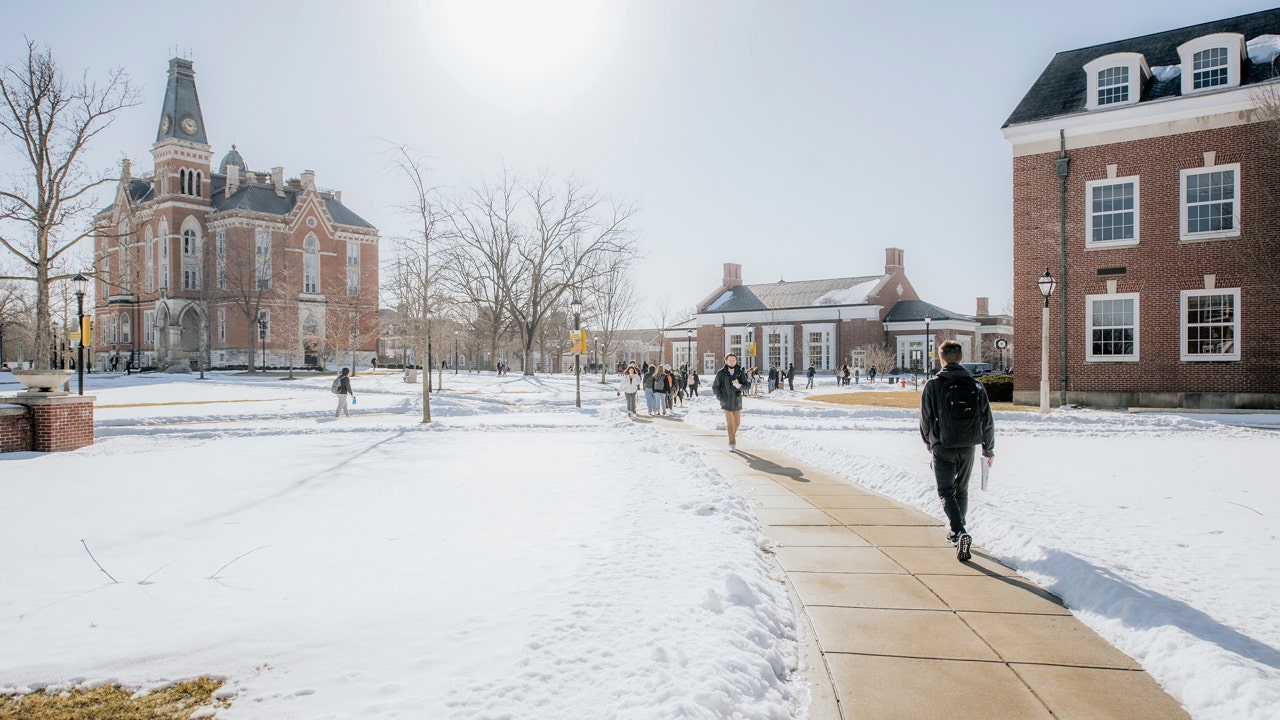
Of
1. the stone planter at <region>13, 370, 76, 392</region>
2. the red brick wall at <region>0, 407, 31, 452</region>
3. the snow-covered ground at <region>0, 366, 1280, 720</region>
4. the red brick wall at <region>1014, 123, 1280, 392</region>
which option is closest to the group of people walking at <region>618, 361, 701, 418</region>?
the snow-covered ground at <region>0, 366, 1280, 720</region>

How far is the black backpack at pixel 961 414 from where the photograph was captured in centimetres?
619

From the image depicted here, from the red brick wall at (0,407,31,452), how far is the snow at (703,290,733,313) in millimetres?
55441

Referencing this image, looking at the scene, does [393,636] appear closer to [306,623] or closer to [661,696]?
[306,623]

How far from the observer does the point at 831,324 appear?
59.3 meters

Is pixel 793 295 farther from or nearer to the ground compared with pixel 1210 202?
farther from the ground

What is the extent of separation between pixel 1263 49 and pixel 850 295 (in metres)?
39.8

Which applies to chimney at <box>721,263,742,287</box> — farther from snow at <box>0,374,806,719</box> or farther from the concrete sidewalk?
the concrete sidewalk

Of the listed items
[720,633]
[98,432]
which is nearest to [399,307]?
[98,432]

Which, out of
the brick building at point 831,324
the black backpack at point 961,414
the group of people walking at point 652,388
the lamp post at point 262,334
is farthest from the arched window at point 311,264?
the black backpack at point 961,414

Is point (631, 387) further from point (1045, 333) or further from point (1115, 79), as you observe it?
point (1115, 79)

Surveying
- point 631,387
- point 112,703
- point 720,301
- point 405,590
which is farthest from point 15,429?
point 720,301

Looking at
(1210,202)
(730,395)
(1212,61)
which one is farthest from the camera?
(1212,61)

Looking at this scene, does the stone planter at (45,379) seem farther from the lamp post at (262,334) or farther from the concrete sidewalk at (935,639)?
the lamp post at (262,334)

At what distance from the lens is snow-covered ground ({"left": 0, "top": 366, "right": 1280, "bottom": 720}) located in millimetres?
3633
